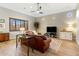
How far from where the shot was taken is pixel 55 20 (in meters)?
2.79

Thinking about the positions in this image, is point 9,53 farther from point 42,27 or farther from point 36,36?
point 42,27

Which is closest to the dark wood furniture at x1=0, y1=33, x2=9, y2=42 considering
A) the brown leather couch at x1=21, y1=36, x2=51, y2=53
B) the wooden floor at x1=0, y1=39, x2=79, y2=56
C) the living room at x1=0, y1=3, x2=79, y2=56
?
the living room at x1=0, y1=3, x2=79, y2=56

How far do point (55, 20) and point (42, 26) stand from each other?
434mm

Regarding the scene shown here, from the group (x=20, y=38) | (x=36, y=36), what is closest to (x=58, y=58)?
(x=36, y=36)

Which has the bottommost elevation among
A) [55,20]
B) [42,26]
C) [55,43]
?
[55,43]

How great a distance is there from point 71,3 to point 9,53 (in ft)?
7.42

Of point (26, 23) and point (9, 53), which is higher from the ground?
point (26, 23)

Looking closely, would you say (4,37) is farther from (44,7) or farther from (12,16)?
(44,7)

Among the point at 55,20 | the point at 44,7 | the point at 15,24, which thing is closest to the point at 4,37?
the point at 15,24

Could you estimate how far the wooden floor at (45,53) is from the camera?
2.61 m

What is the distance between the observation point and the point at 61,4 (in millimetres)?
2670

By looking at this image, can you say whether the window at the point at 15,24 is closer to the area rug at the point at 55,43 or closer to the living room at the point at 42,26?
the living room at the point at 42,26

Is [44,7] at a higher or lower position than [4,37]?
higher

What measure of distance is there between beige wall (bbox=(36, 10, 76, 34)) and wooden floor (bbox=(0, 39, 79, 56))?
0.54 metres
